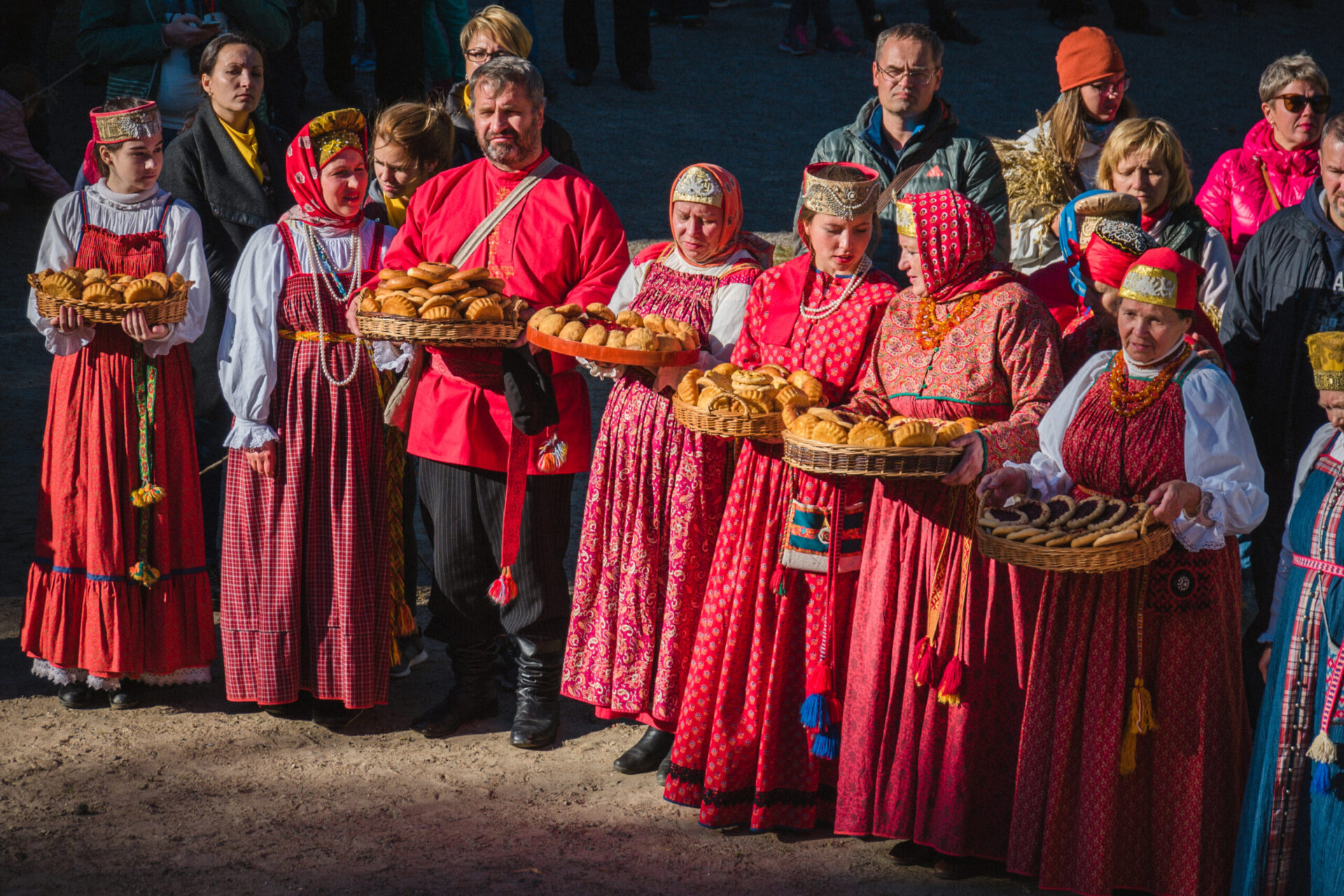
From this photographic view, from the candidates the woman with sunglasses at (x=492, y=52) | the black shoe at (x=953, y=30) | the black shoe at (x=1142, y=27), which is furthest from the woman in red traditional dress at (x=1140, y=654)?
the black shoe at (x=1142, y=27)

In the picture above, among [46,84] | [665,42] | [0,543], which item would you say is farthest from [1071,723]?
[665,42]

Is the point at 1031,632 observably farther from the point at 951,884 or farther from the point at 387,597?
the point at 387,597

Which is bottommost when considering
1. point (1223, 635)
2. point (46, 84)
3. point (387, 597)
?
point (387, 597)

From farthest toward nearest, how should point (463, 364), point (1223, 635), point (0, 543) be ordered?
1. point (0, 543)
2. point (463, 364)
3. point (1223, 635)

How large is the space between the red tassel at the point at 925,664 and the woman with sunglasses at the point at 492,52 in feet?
8.91

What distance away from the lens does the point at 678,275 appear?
4.48 meters

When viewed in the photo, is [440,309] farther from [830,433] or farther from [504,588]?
[830,433]

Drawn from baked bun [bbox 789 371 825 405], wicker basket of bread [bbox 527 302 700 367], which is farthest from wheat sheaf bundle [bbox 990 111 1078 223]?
wicker basket of bread [bbox 527 302 700 367]

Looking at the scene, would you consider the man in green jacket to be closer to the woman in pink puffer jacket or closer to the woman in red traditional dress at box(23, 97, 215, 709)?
the woman in red traditional dress at box(23, 97, 215, 709)

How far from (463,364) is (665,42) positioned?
457 inches

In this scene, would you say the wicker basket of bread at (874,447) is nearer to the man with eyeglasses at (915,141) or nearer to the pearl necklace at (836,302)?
the pearl necklace at (836,302)

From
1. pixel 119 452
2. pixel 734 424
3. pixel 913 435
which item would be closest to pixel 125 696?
pixel 119 452

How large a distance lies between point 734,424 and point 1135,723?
53.4 inches

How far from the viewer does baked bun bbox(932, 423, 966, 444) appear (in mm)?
3564
